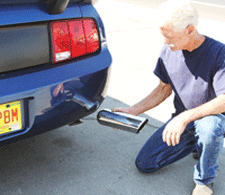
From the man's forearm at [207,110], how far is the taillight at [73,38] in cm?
68

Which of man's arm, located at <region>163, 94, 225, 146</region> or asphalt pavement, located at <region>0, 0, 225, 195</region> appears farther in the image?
asphalt pavement, located at <region>0, 0, 225, 195</region>

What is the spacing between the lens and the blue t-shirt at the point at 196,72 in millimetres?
2100

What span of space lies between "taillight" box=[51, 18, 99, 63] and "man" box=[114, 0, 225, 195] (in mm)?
417

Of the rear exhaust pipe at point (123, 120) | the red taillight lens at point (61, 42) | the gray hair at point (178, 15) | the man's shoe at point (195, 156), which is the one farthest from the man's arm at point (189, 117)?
the red taillight lens at point (61, 42)

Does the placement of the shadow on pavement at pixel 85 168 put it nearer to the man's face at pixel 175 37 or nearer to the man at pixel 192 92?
the man at pixel 192 92

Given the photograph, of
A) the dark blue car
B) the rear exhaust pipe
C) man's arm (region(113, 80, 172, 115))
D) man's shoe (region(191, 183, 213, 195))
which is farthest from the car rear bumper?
man's shoe (region(191, 183, 213, 195))

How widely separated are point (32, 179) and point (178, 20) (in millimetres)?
1316

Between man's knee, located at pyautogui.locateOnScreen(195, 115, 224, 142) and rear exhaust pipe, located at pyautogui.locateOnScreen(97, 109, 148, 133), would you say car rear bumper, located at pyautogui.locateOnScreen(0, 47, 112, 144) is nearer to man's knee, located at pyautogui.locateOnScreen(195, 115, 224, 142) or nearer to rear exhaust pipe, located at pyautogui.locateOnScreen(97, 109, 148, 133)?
rear exhaust pipe, located at pyautogui.locateOnScreen(97, 109, 148, 133)

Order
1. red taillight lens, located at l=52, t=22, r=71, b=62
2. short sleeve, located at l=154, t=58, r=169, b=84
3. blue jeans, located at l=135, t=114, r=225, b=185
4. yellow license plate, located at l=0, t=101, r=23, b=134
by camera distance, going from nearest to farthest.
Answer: yellow license plate, located at l=0, t=101, r=23, b=134
red taillight lens, located at l=52, t=22, r=71, b=62
blue jeans, located at l=135, t=114, r=225, b=185
short sleeve, located at l=154, t=58, r=169, b=84

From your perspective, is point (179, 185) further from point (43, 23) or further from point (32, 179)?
point (43, 23)

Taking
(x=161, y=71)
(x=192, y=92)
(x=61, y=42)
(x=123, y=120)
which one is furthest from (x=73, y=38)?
(x=192, y=92)

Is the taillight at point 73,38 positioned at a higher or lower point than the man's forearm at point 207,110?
higher

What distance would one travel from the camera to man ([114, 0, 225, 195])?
204 cm

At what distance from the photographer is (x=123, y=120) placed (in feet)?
7.19
